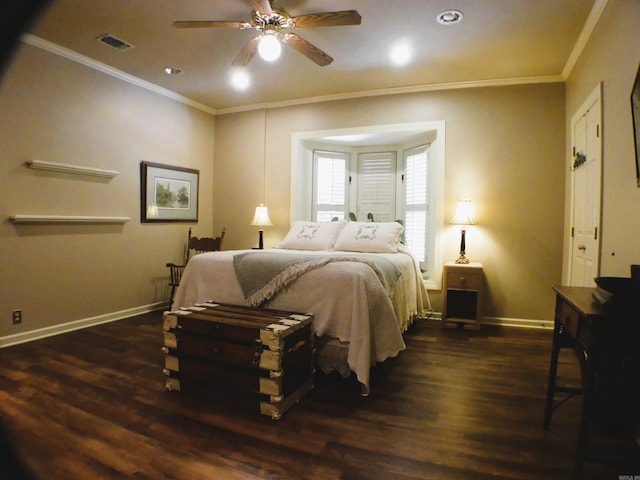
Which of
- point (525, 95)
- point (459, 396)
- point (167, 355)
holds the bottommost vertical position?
point (459, 396)

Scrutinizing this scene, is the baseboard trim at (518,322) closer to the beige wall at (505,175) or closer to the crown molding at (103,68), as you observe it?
the beige wall at (505,175)

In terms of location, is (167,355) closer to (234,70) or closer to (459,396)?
(459,396)

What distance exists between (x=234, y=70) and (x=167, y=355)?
295cm

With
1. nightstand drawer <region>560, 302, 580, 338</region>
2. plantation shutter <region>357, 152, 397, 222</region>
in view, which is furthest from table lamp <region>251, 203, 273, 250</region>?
nightstand drawer <region>560, 302, 580, 338</region>

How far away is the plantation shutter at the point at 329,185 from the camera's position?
4.80 meters

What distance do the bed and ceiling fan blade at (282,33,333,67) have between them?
5.34 feet

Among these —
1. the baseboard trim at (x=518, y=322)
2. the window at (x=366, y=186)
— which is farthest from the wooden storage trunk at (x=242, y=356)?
the window at (x=366, y=186)

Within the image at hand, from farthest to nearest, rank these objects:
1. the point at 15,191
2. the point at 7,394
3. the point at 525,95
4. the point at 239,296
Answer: the point at 525,95, the point at 15,191, the point at 239,296, the point at 7,394

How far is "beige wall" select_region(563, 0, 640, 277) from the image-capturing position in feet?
6.12

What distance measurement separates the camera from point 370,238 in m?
3.55

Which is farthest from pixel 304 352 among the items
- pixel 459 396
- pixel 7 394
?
pixel 7 394

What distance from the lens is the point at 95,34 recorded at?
9.73ft

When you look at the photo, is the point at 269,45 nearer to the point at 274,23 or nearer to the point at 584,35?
the point at 274,23

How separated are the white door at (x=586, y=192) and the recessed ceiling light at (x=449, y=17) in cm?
113
